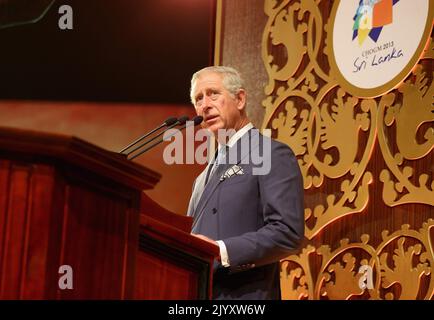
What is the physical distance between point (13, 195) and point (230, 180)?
1337mm

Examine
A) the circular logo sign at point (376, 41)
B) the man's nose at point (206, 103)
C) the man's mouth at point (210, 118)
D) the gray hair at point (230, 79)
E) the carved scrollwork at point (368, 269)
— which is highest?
the circular logo sign at point (376, 41)

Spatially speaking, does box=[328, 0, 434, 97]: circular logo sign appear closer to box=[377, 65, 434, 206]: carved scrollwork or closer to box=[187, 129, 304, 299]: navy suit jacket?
box=[377, 65, 434, 206]: carved scrollwork

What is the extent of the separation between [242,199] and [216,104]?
444 millimetres

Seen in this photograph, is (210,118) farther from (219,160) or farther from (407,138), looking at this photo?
(407,138)

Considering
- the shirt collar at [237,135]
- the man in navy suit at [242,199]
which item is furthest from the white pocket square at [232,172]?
the shirt collar at [237,135]

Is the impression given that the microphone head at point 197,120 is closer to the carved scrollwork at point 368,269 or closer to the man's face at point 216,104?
the man's face at point 216,104

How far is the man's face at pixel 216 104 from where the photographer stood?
9.25ft

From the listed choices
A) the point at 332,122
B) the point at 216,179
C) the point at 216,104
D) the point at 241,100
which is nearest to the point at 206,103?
the point at 216,104

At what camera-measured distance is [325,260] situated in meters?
3.28

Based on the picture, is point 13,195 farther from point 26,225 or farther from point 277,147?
point 277,147

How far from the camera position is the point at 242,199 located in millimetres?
2559

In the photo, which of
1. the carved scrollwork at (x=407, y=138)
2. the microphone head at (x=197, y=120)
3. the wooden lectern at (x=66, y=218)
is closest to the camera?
the wooden lectern at (x=66, y=218)

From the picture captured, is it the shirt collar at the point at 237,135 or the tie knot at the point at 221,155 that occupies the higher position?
the shirt collar at the point at 237,135

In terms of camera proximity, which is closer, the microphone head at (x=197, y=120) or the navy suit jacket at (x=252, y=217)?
the navy suit jacket at (x=252, y=217)
